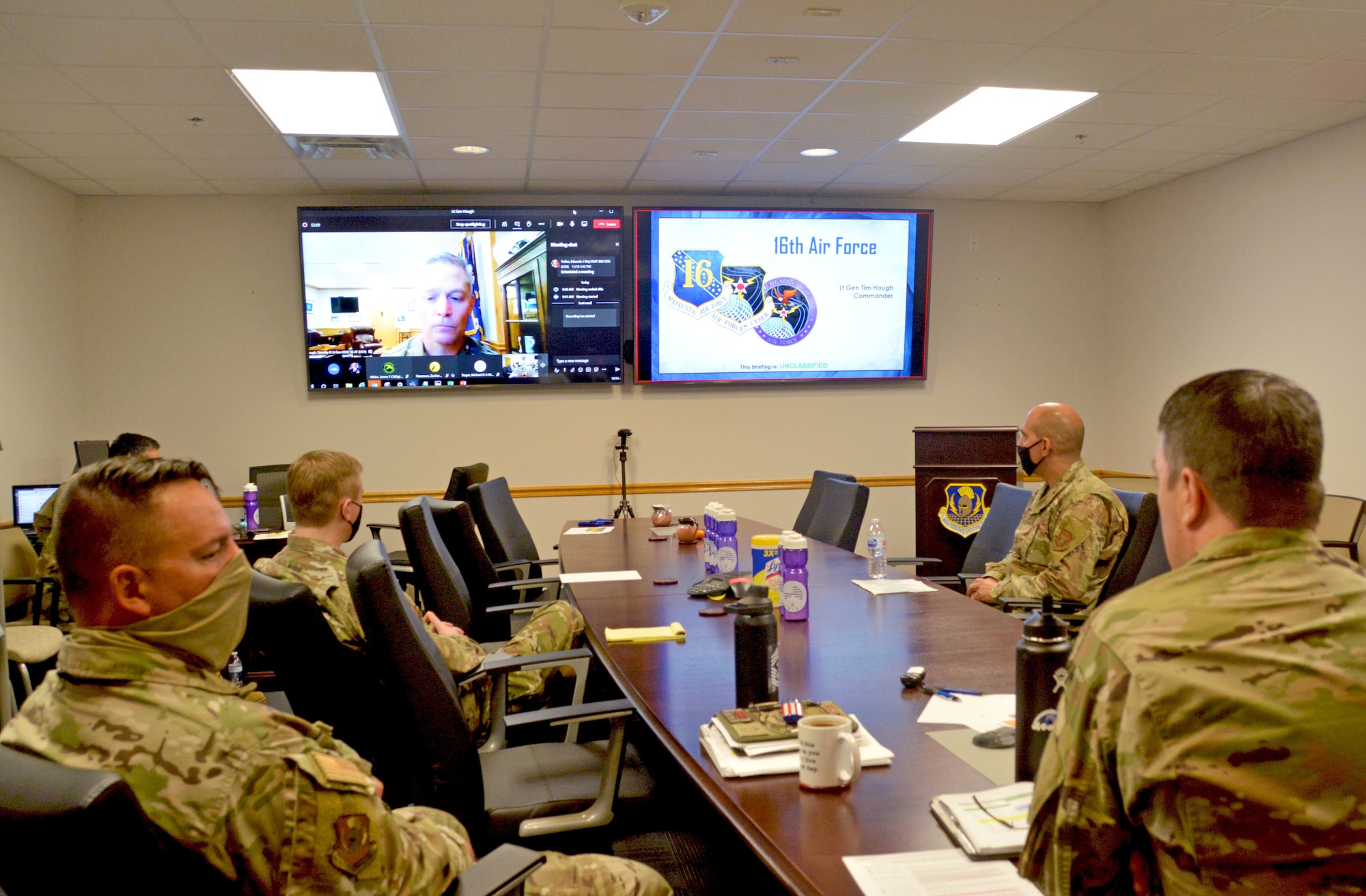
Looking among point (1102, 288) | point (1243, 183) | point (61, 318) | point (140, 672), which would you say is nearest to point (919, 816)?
point (140, 672)

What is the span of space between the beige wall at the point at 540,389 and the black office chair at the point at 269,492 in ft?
1.64

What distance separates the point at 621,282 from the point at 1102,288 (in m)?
3.63

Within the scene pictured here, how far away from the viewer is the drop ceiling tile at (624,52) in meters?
3.76

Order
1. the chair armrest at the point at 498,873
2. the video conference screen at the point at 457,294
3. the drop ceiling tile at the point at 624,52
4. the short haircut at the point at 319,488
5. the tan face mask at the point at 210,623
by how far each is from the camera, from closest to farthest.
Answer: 1. the tan face mask at the point at 210,623
2. the chair armrest at the point at 498,873
3. the short haircut at the point at 319,488
4. the drop ceiling tile at the point at 624,52
5. the video conference screen at the point at 457,294

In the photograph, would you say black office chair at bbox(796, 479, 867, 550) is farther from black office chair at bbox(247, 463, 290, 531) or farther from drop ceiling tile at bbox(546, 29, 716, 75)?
black office chair at bbox(247, 463, 290, 531)

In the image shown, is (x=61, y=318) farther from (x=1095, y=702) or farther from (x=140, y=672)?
(x=1095, y=702)

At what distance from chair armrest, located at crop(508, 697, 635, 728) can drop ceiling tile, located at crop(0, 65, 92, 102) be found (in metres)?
3.59

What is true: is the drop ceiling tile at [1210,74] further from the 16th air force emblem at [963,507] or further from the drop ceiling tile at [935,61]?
the 16th air force emblem at [963,507]

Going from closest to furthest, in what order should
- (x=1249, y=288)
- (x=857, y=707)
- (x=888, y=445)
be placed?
(x=857, y=707) → (x=1249, y=288) → (x=888, y=445)

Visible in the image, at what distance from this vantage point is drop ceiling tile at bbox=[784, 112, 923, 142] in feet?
16.0

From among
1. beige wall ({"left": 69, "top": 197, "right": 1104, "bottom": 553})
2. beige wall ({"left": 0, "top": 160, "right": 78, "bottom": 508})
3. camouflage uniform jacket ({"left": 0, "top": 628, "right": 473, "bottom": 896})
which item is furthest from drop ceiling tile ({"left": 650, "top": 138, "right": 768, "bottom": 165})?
camouflage uniform jacket ({"left": 0, "top": 628, "right": 473, "bottom": 896})

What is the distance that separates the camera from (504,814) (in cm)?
199

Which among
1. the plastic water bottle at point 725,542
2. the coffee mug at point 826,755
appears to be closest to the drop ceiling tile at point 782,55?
the plastic water bottle at point 725,542

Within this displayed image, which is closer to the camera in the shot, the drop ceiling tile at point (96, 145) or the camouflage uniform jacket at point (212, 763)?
the camouflage uniform jacket at point (212, 763)
